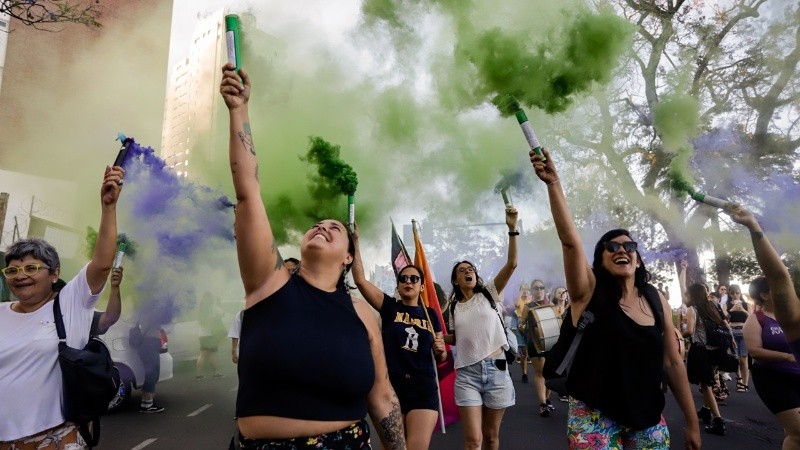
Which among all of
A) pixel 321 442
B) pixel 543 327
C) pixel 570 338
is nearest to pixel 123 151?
pixel 321 442

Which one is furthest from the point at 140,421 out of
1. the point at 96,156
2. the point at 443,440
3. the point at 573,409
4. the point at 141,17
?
the point at 141,17

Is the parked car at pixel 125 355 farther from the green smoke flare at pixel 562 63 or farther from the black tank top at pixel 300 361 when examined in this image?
the black tank top at pixel 300 361

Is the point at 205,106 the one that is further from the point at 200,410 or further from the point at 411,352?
the point at 411,352

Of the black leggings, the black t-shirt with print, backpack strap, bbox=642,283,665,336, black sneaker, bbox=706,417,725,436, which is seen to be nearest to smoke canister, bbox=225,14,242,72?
the black leggings

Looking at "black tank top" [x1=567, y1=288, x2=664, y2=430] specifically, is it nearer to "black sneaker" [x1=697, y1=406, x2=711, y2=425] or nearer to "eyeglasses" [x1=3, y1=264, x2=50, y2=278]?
"eyeglasses" [x1=3, y1=264, x2=50, y2=278]

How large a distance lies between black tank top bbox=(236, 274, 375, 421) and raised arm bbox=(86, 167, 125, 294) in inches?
51.6

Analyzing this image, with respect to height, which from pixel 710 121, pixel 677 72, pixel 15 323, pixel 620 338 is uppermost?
pixel 677 72

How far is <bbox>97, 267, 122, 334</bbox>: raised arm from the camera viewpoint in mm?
4371

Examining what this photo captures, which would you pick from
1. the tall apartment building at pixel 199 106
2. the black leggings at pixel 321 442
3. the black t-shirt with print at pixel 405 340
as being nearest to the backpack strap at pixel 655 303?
the black leggings at pixel 321 442

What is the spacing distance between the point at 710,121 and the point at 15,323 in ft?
30.5

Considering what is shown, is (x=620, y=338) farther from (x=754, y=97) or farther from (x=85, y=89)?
(x=85, y=89)

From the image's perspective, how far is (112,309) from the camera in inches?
177

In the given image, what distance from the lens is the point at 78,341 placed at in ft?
8.63

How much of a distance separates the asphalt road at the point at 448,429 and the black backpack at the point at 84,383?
3.47 metres
